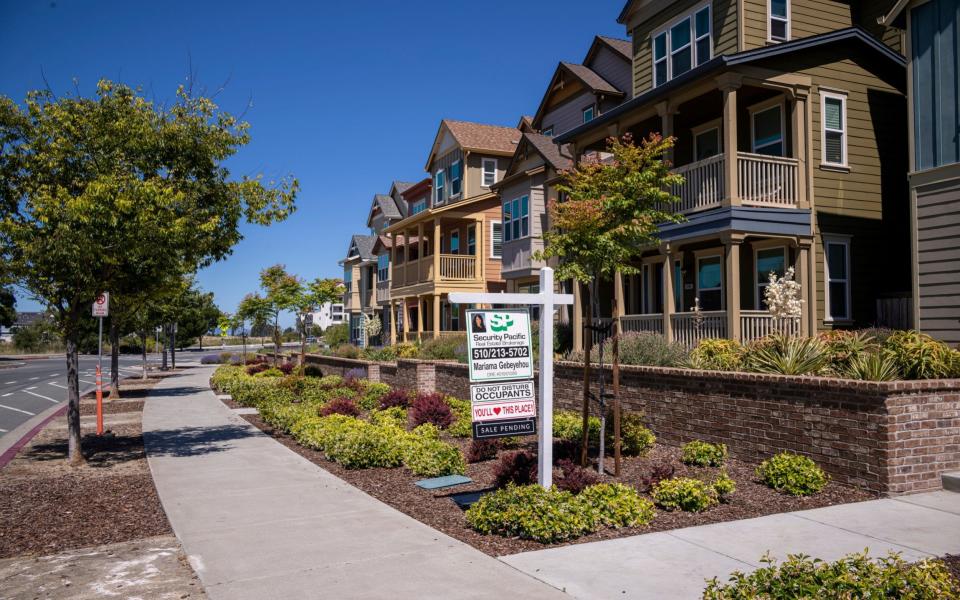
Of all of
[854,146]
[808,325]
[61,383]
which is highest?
[854,146]

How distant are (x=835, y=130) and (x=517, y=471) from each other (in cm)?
1277

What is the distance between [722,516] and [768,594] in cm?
285

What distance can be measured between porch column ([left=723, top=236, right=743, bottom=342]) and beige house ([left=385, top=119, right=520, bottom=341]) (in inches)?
669

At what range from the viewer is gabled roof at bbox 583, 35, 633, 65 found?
23.9 m

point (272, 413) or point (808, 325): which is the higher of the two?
point (808, 325)

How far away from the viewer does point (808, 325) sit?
16000 millimetres

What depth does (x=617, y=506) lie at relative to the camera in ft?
24.1

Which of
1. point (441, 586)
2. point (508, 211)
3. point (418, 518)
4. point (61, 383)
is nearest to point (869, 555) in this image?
point (441, 586)

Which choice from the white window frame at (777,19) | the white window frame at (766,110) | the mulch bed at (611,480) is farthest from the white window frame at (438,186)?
the mulch bed at (611,480)

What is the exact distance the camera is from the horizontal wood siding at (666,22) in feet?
57.9

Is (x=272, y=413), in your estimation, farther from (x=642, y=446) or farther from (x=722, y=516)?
(x=722, y=516)

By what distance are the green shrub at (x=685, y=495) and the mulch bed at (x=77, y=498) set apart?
5132 mm

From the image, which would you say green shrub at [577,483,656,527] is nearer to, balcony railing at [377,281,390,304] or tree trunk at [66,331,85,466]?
tree trunk at [66,331,85,466]

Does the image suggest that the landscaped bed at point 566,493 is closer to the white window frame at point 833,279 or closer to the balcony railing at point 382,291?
the white window frame at point 833,279
